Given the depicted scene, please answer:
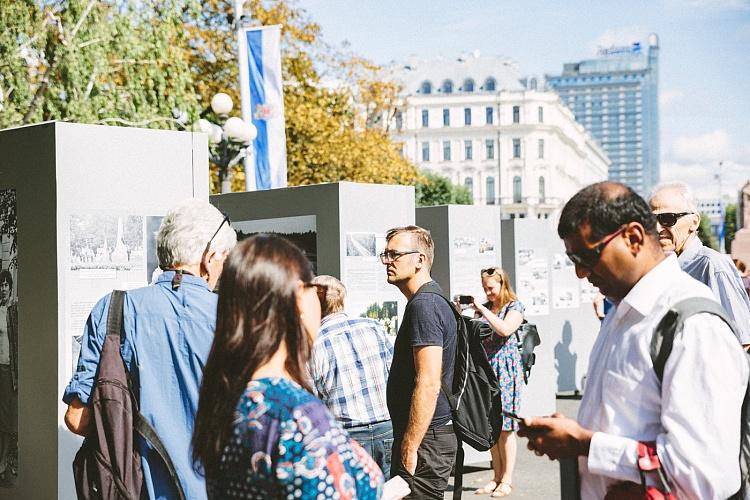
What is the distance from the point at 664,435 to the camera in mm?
2383

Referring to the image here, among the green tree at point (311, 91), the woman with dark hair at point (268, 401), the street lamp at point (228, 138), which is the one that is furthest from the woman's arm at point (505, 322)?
the green tree at point (311, 91)

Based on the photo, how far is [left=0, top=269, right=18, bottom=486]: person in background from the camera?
18.4ft

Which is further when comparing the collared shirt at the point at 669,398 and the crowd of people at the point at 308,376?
the collared shirt at the point at 669,398

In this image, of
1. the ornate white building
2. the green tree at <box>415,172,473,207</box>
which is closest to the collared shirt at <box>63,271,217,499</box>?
the green tree at <box>415,172,473,207</box>

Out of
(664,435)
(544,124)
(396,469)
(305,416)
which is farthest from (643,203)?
(544,124)

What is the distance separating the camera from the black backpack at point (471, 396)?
4.98 meters

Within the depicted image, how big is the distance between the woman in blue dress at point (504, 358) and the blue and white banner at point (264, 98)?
277 inches

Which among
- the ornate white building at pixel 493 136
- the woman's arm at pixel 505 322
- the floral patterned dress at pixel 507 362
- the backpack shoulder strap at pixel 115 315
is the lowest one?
the floral patterned dress at pixel 507 362

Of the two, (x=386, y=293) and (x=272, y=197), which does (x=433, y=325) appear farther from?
(x=272, y=197)

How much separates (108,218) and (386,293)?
3.02 meters

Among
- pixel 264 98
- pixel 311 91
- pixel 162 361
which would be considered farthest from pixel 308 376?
pixel 311 91

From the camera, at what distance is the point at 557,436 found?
253 centimetres

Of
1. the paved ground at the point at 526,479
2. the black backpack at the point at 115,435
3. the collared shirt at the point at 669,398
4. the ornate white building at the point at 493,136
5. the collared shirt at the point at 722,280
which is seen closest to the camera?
→ the collared shirt at the point at 669,398

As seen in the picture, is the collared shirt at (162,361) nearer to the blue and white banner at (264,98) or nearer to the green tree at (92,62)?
the blue and white banner at (264,98)
